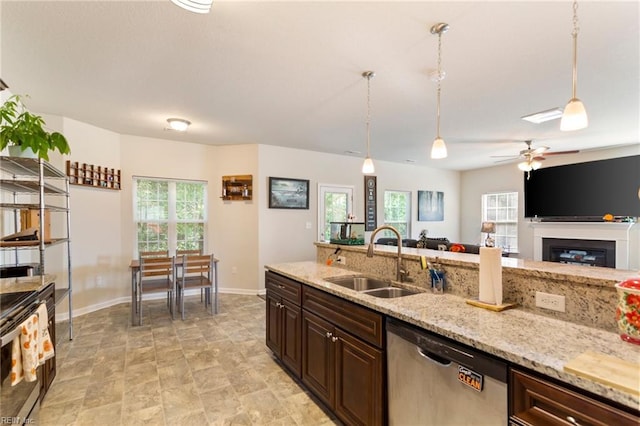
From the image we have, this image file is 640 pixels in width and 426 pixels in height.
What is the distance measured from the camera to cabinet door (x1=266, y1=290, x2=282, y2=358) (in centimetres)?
277

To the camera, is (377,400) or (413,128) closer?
(377,400)

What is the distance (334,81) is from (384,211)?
4.68m

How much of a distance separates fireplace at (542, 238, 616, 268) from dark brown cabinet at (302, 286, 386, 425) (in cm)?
543

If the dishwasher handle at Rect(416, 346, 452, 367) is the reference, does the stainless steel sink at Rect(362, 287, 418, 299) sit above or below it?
above

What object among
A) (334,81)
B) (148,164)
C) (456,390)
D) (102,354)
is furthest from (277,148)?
(456,390)

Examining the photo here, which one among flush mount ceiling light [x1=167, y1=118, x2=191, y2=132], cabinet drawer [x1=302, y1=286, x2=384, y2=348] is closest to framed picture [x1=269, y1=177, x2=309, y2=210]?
flush mount ceiling light [x1=167, y1=118, x2=191, y2=132]

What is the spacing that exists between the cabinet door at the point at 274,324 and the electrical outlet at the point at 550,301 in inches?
77.4

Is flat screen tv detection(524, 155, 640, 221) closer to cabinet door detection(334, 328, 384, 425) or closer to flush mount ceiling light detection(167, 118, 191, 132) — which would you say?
cabinet door detection(334, 328, 384, 425)

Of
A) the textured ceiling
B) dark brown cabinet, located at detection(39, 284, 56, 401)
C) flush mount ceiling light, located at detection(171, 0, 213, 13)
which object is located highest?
the textured ceiling

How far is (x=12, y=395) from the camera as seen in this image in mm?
1608

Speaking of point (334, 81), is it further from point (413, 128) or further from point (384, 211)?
point (384, 211)

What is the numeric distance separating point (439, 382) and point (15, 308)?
2.25 meters

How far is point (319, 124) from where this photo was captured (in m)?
4.32

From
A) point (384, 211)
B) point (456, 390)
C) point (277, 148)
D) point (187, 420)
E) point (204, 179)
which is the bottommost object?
point (187, 420)
